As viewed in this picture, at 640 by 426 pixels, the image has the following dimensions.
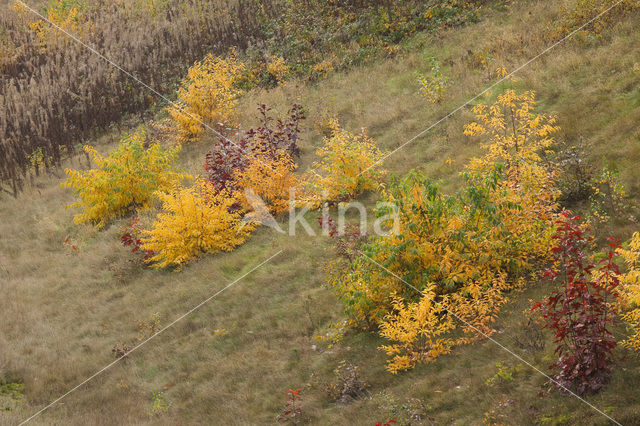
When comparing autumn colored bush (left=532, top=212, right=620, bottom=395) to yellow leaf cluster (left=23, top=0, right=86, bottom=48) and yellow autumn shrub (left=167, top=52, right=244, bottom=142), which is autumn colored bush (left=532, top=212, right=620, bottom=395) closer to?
yellow autumn shrub (left=167, top=52, right=244, bottom=142)

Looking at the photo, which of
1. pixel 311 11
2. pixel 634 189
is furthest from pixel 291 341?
pixel 311 11

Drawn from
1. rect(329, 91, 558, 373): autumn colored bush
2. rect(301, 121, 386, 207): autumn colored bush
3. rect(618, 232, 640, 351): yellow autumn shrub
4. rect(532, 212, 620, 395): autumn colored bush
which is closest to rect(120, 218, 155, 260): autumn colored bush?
rect(301, 121, 386, 207): autumn colored bush

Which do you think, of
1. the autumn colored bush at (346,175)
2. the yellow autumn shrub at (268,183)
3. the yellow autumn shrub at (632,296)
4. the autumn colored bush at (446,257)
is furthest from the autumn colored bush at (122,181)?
the yellow autumn shrub at (632,296)

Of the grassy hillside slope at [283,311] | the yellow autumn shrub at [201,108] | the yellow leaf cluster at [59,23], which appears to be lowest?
the grassy hillside slope at [283,311]

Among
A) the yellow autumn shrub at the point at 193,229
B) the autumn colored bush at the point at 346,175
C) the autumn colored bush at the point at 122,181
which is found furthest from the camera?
the autumn colored bush at the point at 122,181

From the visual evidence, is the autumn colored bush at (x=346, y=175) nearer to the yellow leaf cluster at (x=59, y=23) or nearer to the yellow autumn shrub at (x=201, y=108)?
the yellow autumn shrub at (x=201, y=108)

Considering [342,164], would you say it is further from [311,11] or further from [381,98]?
[311,11]
